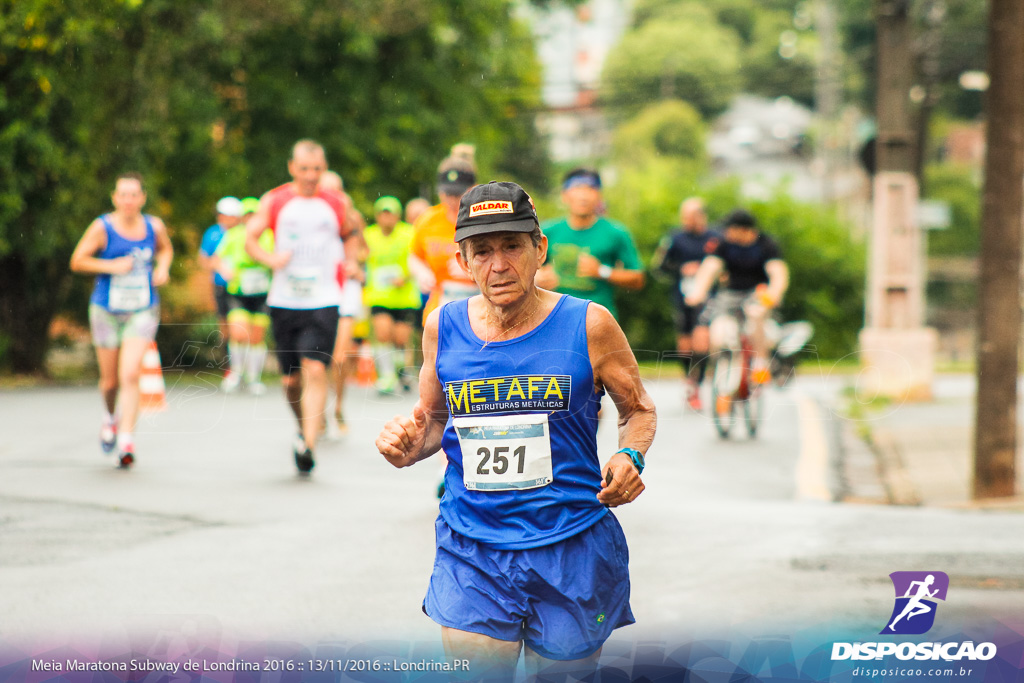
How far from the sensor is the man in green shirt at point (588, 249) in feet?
24.8

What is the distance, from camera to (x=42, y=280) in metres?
17.0

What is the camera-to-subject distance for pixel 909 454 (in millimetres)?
10656

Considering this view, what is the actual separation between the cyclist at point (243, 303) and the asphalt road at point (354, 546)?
11.2ft

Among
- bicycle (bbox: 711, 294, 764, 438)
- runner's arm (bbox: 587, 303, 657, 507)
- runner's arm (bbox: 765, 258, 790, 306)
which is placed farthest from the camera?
bicycle (bbox: 711, 294, 764, 438)

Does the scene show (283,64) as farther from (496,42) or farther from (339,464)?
(339,464)

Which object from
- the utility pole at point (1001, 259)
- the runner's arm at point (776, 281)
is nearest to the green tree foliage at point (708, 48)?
the runner's arm at point (776, 281)

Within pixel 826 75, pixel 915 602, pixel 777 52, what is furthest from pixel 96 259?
pixel 777 52

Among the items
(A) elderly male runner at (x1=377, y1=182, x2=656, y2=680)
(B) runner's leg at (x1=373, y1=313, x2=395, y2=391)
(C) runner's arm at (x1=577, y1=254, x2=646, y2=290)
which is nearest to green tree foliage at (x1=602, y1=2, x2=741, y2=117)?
(B) runner's leg at (x1=373, y1=313, x2=395, y2=391)

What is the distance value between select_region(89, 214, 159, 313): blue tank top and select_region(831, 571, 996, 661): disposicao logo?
17.1ft

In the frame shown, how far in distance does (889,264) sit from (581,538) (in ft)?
43.2

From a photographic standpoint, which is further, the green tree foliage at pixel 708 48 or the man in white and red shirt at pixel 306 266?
the green tree foliage at pixel 708 48

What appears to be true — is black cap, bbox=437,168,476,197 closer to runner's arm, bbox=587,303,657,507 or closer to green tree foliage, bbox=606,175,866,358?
runner's arm, bbox=587,303,657,507

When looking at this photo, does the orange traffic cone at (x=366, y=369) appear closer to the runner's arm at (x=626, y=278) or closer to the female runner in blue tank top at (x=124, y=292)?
the female runner in blue tank top at (x=124, y=292)

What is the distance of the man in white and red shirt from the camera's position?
26.9 ft
